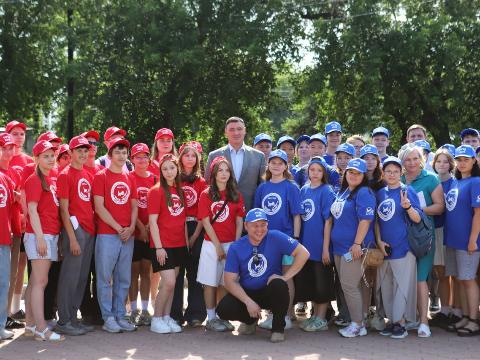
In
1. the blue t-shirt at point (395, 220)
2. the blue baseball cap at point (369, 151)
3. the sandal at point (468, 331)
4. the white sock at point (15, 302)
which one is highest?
the blue baseball cap at point (369, 151)

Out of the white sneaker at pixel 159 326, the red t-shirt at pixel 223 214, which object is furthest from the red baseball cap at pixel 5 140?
the white sneaker at pixel 159 326

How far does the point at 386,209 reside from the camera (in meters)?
6.80

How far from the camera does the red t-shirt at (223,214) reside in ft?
23.2

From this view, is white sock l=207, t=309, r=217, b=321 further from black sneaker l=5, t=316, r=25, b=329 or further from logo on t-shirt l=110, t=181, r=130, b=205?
black sneaker l=5, t=316, r=25, b=329

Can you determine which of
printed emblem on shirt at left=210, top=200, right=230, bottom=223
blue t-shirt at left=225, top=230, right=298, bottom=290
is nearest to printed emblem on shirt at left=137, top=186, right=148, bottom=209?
printed emblem on shirt at left=210, top=200, right=230, bottom=223

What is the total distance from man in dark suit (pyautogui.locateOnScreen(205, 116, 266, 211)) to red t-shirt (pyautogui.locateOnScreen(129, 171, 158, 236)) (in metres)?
0.72

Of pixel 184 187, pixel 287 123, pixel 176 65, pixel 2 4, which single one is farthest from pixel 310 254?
pixel 287 123

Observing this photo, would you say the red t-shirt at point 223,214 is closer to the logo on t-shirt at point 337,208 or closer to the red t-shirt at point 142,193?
the red t-shirt at point 142,193

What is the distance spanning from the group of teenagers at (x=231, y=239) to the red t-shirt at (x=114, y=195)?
0.01m

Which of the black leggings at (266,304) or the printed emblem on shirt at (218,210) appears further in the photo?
the printed emblem on shirt at (218,210)

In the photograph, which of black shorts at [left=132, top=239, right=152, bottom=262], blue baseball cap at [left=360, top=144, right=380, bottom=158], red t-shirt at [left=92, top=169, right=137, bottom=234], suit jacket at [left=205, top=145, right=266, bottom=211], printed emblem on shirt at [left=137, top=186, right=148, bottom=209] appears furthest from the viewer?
suit jacket at [left=205, top=145, right=266, bottom=211]

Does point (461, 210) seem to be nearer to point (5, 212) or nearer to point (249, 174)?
point (249, 174)

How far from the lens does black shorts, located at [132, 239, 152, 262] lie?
752 centimetres

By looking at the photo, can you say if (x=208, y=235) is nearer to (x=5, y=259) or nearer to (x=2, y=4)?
(x=5, y=259)
